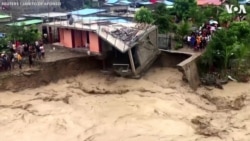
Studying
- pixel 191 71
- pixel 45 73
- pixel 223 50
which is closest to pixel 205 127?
pixel 191 71

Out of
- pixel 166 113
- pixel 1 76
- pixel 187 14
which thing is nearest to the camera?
pixel 166 113

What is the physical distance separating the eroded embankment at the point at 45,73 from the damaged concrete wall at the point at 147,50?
2.64 meters

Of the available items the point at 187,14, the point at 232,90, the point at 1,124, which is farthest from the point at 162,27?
the point at 1,124

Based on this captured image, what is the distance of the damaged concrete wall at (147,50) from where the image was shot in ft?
66.8

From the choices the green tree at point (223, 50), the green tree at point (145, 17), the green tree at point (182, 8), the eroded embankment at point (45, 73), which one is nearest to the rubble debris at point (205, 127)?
the green tree at point (223, 50)

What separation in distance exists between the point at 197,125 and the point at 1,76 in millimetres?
9899

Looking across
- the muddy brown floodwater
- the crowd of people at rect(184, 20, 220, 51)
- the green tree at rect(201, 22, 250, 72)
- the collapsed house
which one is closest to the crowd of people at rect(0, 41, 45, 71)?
the muddy brown floodwater

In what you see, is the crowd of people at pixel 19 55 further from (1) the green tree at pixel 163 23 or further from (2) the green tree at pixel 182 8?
(2) the green tree at pixel 182 8

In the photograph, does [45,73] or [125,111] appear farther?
[45,73]

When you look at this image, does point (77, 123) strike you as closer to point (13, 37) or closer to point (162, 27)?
point (13, 37)

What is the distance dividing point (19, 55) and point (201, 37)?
10.5 m

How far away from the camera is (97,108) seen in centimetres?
1719

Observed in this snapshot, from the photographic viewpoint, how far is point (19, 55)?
19172mm

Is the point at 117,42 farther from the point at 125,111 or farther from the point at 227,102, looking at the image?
the point at 227,102
